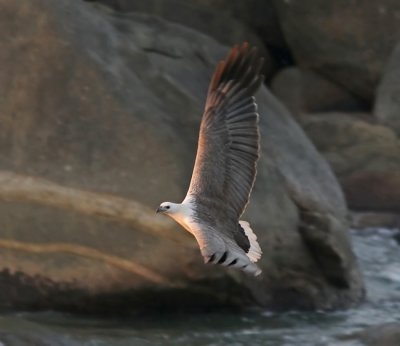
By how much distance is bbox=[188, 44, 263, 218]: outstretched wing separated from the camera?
5.65 metres

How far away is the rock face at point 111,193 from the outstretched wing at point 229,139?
4.33 ft

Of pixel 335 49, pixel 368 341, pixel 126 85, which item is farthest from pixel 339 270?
pixel 335 49

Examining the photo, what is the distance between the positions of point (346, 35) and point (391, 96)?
0.64m

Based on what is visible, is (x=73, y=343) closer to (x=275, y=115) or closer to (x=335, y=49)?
(x=275, y=115)

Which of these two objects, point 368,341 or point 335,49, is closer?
point 368,341

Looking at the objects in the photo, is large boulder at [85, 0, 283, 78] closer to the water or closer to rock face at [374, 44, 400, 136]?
rock face at [374, 44, 400, 136]

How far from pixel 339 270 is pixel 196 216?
2342 mm

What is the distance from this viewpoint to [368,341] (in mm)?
6609

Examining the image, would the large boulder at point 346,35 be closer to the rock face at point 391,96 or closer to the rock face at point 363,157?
the rock face at point 391,96

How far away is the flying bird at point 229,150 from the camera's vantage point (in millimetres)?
5590

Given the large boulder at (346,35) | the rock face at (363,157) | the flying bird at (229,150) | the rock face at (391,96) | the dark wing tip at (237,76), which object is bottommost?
the flying bird at (229,150)

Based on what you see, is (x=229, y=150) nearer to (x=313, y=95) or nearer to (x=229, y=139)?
(x=229, y=139)

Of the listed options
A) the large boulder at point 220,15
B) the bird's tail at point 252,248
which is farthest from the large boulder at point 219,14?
the bird's tail at point 252,248

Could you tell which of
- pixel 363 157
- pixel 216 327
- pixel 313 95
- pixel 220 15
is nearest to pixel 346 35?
pixel 313 95
